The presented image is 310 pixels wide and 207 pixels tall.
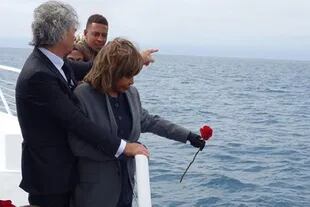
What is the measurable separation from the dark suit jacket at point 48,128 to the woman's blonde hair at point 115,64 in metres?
0.15

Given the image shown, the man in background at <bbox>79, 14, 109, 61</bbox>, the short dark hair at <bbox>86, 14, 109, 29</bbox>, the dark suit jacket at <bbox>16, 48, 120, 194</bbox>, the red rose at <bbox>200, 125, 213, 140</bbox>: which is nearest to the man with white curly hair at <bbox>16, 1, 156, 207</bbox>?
the dark suit jacket at <bbox>16, 48, 120, 194</bbox>

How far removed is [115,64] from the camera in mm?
2162

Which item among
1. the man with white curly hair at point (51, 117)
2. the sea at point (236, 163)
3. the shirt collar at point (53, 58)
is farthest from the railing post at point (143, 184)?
the sea at point (236, 163)

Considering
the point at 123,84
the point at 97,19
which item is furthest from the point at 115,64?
the point at 97,19

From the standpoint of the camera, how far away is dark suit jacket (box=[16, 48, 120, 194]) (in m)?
2.12

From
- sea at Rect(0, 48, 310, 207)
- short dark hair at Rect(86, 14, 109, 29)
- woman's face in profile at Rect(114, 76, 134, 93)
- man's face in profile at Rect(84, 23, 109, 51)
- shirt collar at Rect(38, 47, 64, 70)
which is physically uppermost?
short dark hair at Rect(86, 14, 109, 29)

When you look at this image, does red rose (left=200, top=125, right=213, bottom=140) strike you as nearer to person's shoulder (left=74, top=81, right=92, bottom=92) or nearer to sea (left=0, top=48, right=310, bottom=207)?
person's shoulder (left=74, top=81, right=92, bottom=92)

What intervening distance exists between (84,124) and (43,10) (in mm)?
521

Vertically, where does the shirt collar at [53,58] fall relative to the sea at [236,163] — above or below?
above

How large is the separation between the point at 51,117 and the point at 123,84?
34 cm

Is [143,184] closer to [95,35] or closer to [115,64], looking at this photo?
[115,64]

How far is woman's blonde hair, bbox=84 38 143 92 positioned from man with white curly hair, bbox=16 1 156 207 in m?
0.15

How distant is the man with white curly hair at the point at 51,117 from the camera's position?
6.98 ft

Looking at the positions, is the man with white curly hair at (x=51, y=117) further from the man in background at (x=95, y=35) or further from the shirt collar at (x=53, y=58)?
the man in background at (x=95, y=35)
